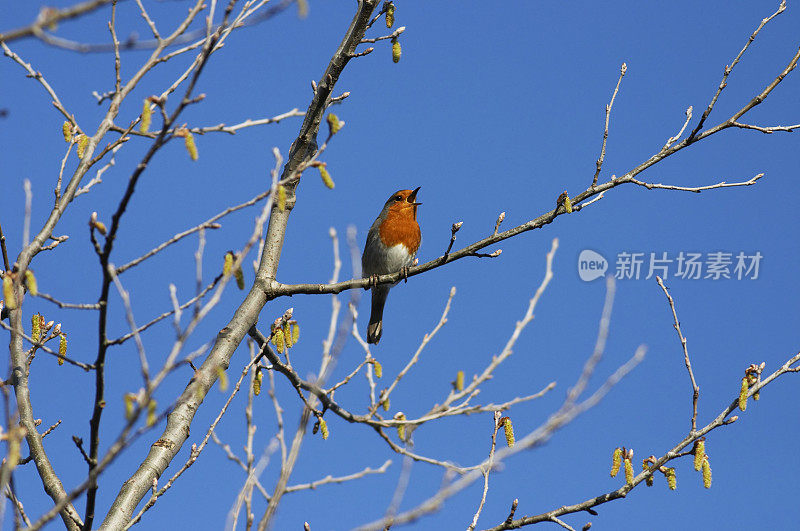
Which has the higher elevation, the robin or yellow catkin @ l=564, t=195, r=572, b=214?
the robin

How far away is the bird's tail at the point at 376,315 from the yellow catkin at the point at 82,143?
4505 mm

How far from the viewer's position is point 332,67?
15.6 feet

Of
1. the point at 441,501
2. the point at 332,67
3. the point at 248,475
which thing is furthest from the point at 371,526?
the point at 332,67

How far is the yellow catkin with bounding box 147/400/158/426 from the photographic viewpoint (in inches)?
77.4

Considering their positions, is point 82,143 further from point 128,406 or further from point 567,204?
point 567,204

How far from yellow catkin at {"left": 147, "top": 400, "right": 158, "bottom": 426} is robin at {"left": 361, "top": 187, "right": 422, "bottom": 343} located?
571 cm

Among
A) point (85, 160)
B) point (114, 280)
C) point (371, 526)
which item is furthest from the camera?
point (85, 160)

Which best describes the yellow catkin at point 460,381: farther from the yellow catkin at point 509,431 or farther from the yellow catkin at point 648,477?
the yellow catkin at point 648,477

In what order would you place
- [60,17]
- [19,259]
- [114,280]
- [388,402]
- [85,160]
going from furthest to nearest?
1. [388,402]
2. [85,160]
3. [19,259]
4. [114,280]
5. [60,17]

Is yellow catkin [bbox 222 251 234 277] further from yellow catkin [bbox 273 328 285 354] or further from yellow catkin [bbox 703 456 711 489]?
yellow catkin [bbox 703 456 711 489]

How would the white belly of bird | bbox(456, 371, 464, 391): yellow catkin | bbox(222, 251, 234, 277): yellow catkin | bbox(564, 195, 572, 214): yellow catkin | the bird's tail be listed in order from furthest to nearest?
the bird's tail < the white belly of bird < bbox(564, 195, 572, 214): yellow catkin < bbox(456, 371, 464, 391): yellow catkin < bbox(222, 251, 234, 277): yellow catkin

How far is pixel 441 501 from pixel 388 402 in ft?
3.55

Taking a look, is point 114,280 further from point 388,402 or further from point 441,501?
point 388,402

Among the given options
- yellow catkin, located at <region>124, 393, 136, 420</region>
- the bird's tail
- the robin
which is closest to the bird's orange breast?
the robin
